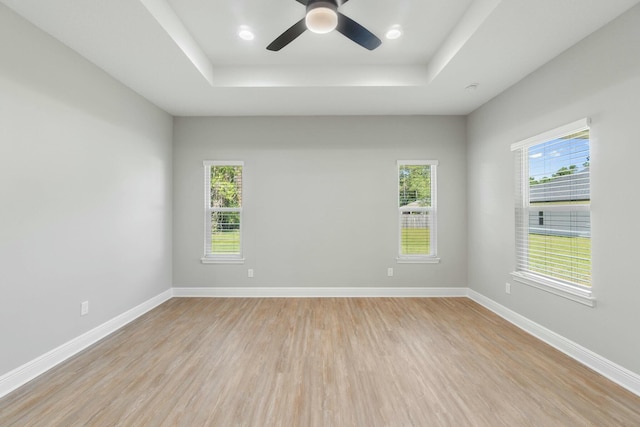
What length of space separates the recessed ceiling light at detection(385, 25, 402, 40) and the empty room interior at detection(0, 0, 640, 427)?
0.25 feet

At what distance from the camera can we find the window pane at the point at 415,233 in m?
4.31

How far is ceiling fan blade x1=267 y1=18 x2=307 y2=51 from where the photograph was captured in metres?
2.11

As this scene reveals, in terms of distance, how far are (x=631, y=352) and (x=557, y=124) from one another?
6.58 feet

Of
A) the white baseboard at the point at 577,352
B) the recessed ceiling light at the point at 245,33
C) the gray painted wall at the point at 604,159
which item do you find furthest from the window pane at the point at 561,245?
the recessed ceiling light at the point at 245,33

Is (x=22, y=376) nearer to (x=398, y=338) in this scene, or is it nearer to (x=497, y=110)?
(x=398, y=338)

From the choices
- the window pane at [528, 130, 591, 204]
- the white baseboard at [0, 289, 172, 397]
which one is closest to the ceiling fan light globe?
the window pane at [528, 130, 591, 204]

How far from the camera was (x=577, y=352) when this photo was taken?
241cm

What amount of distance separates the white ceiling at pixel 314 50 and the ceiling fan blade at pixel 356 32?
383 millimetres

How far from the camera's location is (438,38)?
2.81 meters

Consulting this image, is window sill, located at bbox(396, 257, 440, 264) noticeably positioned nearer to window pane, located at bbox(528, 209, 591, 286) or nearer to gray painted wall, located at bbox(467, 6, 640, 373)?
gray painted wall, located at bbox(467, 6, 640, 373)

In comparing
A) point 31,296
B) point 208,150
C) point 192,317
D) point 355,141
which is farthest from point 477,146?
point 31,296

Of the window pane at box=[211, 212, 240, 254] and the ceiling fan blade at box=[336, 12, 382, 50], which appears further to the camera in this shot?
the window pane at box=[211, 212, 240, 254]

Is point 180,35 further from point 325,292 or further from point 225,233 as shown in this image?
point 325,292

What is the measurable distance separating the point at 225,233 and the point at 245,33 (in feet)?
9.09
